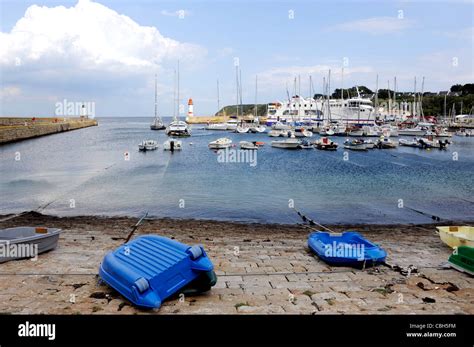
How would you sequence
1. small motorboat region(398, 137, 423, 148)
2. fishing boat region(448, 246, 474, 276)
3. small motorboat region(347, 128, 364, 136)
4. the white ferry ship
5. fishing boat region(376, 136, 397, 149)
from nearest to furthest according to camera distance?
fishing boat region(448, 246, 474, 276) → fishing boat region(376, 136, 397, 149) → small motorboat region(398, 137, 423, 148) → small motorboat region(347, 128, 364, 136) → the white ferry ship

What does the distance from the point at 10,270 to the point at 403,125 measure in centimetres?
11502

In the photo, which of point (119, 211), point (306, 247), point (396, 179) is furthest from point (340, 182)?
point (306, 247)

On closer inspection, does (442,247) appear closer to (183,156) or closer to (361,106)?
(183,156)

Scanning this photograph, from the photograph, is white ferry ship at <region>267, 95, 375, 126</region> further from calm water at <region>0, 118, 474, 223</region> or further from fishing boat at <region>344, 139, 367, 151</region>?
calm water at <region>0, 118, 474, 223</region>

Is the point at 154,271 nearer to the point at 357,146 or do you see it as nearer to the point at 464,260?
the point at 464,260

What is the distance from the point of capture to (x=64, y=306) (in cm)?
754

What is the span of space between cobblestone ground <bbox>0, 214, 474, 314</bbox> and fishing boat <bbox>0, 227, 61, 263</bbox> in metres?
0.26

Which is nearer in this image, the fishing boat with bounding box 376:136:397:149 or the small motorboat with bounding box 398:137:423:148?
the fishing boat with bounding box 376:136:397:149

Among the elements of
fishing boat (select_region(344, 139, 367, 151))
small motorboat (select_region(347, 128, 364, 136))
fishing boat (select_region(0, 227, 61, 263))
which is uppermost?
small motorboat (select_region(347, 128, 364, 136))

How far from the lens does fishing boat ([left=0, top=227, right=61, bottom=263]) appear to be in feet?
34.5

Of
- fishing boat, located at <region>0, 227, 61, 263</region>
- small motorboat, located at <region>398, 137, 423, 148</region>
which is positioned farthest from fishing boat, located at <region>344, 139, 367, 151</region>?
fishing boat, located at <region>0, 227, 61, 263</region>

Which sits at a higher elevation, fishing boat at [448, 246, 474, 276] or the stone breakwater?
the stone breakwater

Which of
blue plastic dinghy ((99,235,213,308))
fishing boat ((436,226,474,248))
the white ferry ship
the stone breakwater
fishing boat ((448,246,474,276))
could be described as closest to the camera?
blue plastic dinghy ((99,235,213,308))

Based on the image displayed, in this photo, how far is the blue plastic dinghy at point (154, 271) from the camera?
24.5ft
